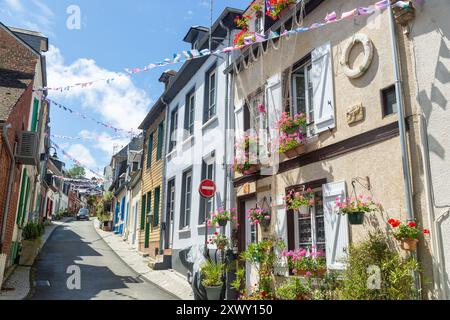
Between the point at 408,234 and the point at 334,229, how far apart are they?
4.72 feet

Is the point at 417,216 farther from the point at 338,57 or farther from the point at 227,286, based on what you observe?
the point at 227,286

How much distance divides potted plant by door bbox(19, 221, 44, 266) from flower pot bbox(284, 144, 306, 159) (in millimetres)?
8983

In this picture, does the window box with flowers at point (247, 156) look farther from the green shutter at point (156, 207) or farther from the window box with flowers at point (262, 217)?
the green shutter at point (156, 207)

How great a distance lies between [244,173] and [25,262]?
792 centimetres

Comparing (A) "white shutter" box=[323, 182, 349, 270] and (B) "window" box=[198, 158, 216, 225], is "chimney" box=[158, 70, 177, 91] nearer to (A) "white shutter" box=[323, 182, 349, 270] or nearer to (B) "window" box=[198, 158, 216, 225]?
(B) "window" box=[198, 158, 216, 225]

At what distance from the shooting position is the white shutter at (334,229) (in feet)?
17.9

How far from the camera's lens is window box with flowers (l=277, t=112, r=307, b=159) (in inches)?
263

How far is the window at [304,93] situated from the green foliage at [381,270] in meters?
2.43

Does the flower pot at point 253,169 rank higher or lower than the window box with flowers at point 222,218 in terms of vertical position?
higher

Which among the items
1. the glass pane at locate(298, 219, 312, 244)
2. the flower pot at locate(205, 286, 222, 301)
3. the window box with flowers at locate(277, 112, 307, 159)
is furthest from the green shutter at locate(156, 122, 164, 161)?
the glass pane at locate(298, 219, 312, 244)

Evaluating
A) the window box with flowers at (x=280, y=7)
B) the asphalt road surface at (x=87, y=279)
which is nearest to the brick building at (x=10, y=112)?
the asphalt road surface at (x=87, y=279)

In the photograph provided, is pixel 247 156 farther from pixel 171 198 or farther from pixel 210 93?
pixel 171 198

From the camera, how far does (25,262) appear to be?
38.3ft

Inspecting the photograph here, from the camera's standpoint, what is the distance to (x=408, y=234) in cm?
434
